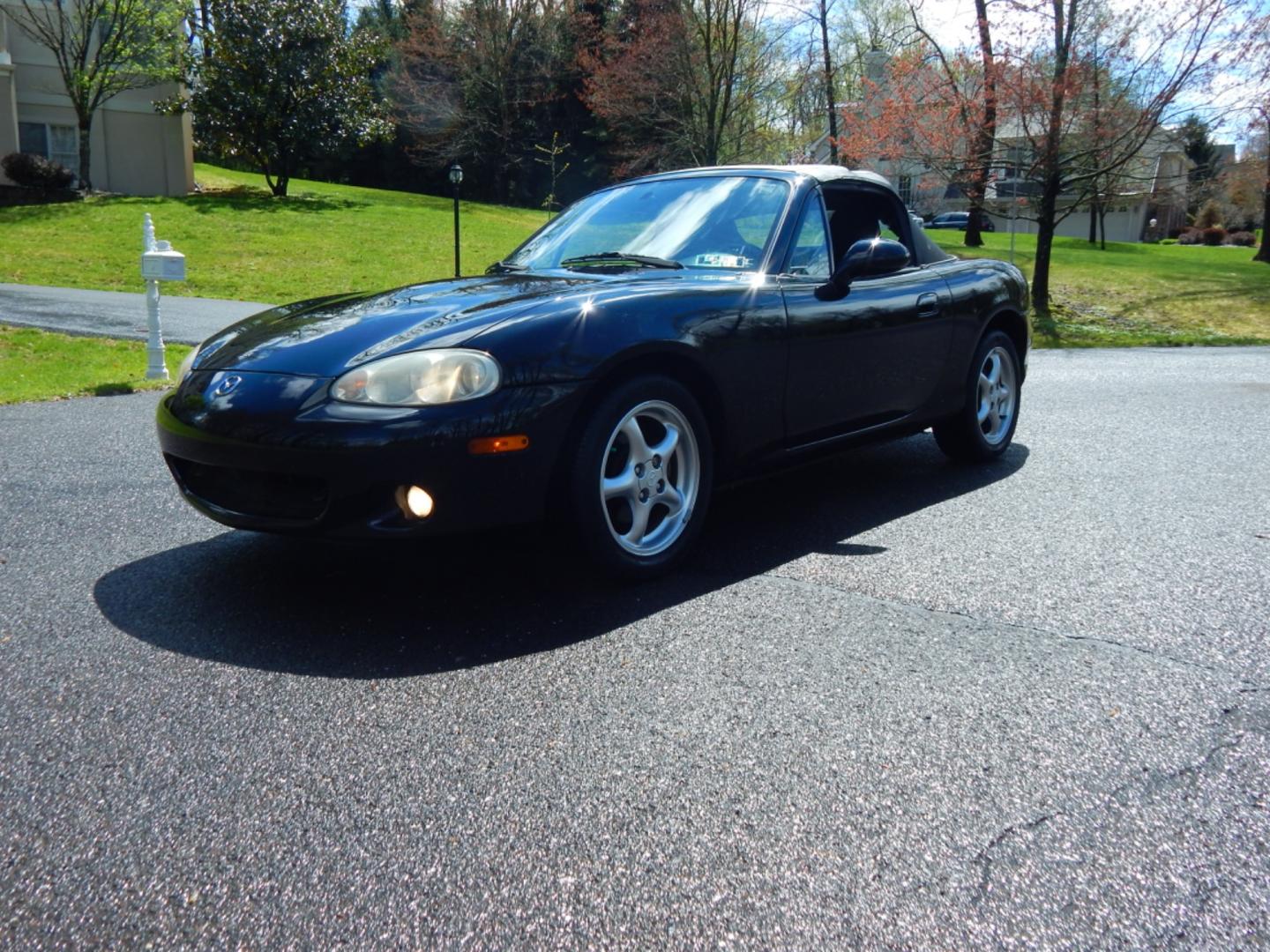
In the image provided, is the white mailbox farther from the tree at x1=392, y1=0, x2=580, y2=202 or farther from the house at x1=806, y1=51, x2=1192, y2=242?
the tree at x1=392, y1=0, x2=580, y2=202

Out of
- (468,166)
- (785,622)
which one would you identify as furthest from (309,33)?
(785,622)

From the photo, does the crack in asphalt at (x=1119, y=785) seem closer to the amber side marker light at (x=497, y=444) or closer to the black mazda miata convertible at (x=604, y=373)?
the black mazda miata convertible at (x=604, y=373)

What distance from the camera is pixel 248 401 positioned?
3328 millimetres

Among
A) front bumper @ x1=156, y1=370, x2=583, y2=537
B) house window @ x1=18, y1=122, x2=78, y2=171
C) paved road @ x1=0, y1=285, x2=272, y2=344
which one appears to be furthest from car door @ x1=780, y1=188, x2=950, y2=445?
house window @ x1=18, y1=122, x2=78, y2=171

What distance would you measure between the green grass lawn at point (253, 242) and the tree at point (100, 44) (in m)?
2.62

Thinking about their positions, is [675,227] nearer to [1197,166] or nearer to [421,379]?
[421,379]

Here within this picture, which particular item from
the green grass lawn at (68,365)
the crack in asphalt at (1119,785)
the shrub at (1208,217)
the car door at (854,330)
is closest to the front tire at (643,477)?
the car door at (854,330)

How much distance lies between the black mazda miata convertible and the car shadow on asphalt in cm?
23

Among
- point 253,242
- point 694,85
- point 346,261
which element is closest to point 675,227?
point 346,261

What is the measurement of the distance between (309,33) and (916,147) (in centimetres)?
1891

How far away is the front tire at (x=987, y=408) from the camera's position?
5504 millimetres

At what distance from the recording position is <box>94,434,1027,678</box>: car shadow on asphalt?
10.3 ft

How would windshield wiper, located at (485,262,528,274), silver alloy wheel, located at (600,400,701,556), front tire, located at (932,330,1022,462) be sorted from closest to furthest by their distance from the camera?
1. silver alloy wheel, located at (600,400,701,556)
2. windshield wiper, located at (485,262,528,274)
3. front tire, located at (932,330,1022,462)

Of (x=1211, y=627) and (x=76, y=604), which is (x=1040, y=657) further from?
(x=76, y=604)
